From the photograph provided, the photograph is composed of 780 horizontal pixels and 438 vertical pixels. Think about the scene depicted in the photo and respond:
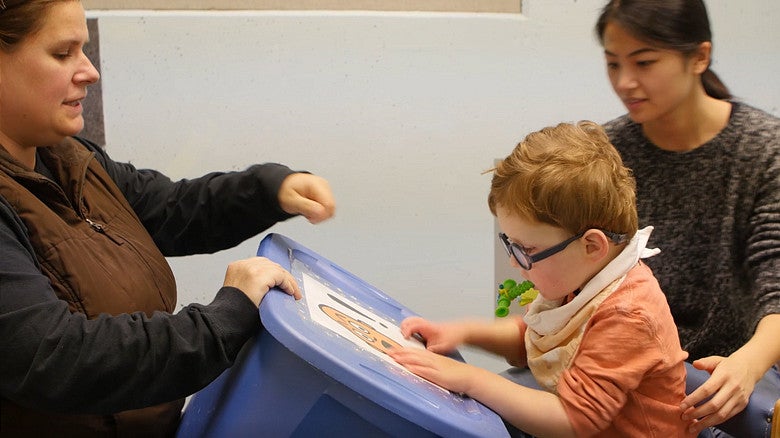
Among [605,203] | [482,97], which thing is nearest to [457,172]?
[482,97]

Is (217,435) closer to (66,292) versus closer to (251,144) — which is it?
(66,292)

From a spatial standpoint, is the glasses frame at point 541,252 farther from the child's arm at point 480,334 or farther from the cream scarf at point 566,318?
the child's arm at point 480,334

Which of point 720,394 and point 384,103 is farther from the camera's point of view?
point 384,103

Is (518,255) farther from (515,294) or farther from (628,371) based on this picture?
(515,294)

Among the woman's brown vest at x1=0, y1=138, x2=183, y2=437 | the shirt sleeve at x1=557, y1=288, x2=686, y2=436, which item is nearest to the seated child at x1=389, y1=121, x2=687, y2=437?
the shirt sleeve at x1=557, y1=288, x2=686, y2=436

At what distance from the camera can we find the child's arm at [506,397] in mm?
1057

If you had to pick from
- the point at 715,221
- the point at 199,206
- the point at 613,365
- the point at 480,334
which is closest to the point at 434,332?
the point at 480,334

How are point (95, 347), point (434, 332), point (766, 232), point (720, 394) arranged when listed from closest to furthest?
point (95, 347) → point (720, 394) → point (434, 332) → point (766, 232)

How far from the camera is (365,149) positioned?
2.33 m

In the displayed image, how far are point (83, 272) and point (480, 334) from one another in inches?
22.7

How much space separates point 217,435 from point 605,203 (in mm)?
545

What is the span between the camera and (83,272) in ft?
3.43

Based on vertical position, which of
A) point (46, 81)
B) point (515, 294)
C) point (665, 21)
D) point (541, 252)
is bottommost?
point (515, 294)

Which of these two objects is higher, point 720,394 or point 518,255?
point 518,255
